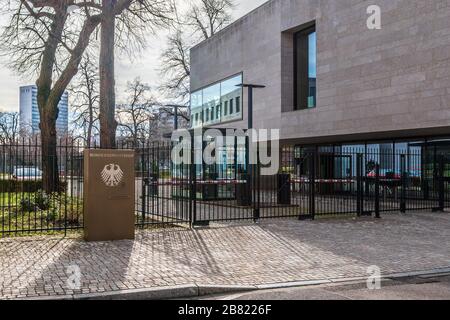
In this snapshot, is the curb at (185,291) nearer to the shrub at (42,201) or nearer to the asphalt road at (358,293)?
the asphalt road at (358,293)

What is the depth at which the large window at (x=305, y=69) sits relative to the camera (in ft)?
88.3

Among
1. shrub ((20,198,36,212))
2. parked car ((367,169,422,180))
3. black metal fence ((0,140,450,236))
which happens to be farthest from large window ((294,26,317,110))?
shrub ((20,198,36,212))

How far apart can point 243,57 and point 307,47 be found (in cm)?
590

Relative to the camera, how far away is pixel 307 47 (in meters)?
27.8

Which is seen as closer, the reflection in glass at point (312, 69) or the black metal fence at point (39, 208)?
the black metal fence at point (39, 208)

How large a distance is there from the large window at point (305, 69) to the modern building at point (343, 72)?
2.2 inches

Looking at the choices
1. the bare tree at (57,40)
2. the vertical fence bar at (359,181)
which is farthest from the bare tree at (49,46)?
the vertical fence bar at (359,181)

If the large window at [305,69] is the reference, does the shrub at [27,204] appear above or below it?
below

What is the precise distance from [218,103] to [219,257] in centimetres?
2757

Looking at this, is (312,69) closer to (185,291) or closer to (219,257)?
(219,257)

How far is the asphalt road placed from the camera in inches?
263

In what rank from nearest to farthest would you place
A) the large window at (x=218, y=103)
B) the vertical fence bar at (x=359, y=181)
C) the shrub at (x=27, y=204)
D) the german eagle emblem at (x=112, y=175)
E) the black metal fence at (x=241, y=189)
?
1. the german eagle emblem at (x=112, y=175)
2. the black metal fence at (x=241, y=189)
3. the shrub at (x=27, y=204)
4. the vertical fence bar at (x=359, y=181)
5. the large window at (x=218, y=103)

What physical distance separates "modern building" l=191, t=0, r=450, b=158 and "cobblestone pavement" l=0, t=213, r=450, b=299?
8542mm
